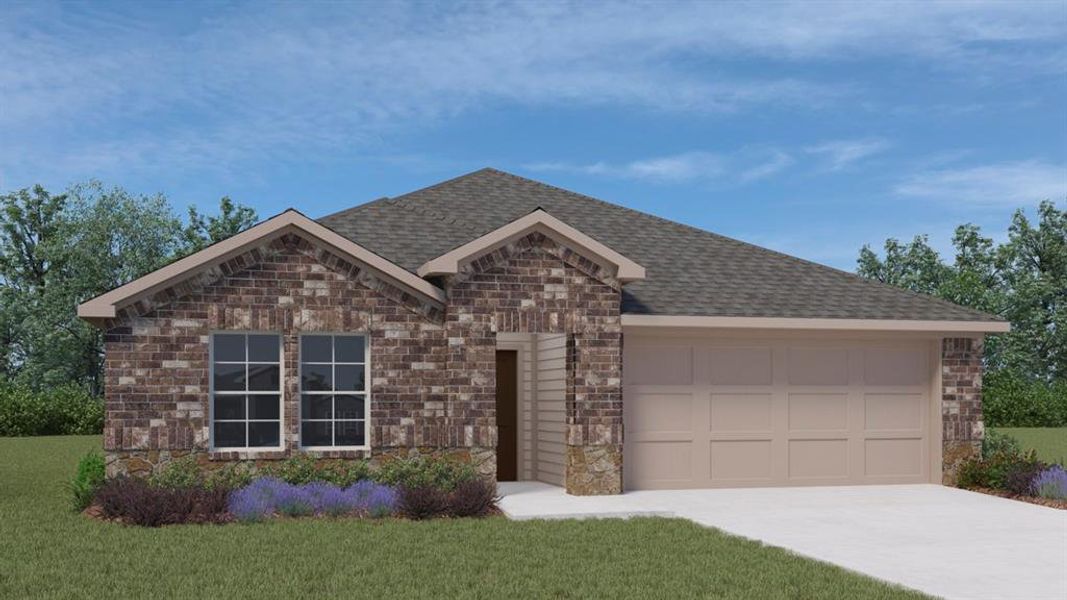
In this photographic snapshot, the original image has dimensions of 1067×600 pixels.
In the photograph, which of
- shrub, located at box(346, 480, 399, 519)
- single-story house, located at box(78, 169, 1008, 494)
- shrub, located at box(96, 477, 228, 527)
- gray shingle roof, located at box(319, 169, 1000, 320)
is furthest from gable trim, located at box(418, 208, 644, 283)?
shrub, located at box(96, 477, 228, 527)

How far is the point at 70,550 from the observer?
488 inches

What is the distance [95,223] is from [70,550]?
134ft

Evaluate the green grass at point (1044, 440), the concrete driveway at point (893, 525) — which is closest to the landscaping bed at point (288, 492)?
the concrete driveway at point (893, 525)

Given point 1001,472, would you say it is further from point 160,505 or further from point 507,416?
point 160,505

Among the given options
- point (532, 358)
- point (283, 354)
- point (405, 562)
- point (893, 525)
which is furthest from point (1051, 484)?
point (283, 354)

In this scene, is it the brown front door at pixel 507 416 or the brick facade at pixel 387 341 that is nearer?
the brick facade at pixel 387 341

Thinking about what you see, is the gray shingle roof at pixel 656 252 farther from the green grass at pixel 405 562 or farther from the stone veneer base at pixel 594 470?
the green grass at pixel 405 562

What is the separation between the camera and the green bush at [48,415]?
131 feet

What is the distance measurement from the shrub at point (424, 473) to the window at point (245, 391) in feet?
5.44

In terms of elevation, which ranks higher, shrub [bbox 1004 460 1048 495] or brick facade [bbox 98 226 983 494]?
brick facade [bbox 98 226 983 494]

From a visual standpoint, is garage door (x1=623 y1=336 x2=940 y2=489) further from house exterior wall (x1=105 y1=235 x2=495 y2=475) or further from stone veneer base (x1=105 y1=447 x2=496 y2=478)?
house exterior wall (x1=105 y1=235 x2=495 y2=475)

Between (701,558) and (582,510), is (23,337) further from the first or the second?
(701,558)

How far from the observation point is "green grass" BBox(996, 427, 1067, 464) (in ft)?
91.2

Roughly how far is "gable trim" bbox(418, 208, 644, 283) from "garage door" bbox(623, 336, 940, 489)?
1440 mm
